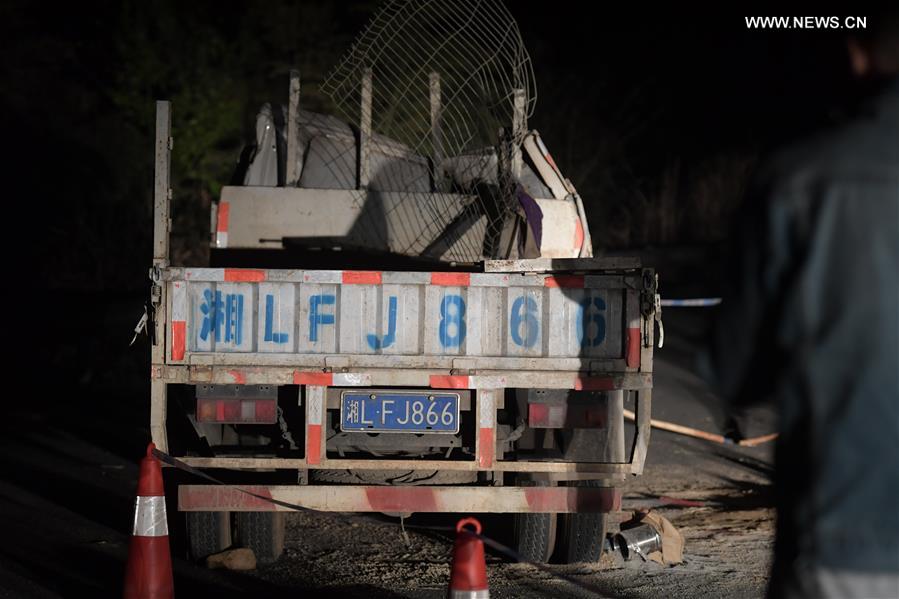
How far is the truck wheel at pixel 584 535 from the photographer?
6.59m

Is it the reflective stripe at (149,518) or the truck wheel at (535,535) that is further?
the truck wheel at (535,535)

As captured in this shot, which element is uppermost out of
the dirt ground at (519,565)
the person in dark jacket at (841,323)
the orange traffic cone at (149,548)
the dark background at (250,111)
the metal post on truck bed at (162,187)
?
the dark background at (250,111)

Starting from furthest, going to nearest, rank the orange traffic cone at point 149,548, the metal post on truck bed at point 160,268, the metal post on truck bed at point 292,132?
1. the metal post on truck bed at point 292,132
2. the metal post on truck bed at point 160,268
3. the orange traffic cone at point 149,548

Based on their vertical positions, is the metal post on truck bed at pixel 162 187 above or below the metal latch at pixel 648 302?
above

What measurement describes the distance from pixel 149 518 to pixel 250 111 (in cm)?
2536

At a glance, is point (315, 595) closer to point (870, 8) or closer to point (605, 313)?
point (605, 313)

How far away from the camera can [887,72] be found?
7.39 feet

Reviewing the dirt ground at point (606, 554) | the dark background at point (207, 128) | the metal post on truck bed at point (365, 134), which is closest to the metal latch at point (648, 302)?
the dirt ground at point (606, 554)

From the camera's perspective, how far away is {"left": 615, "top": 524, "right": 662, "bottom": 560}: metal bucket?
266 inches

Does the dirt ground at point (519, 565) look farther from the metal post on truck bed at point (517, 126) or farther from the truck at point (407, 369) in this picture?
the metal post on truck bed at point (517, 126)

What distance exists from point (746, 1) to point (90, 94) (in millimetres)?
15608

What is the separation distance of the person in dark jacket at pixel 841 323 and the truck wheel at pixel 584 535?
4.36 metres

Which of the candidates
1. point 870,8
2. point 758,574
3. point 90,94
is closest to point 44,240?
point 90,94

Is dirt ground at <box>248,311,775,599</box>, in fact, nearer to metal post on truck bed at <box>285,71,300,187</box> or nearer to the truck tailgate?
the truck tailgate
